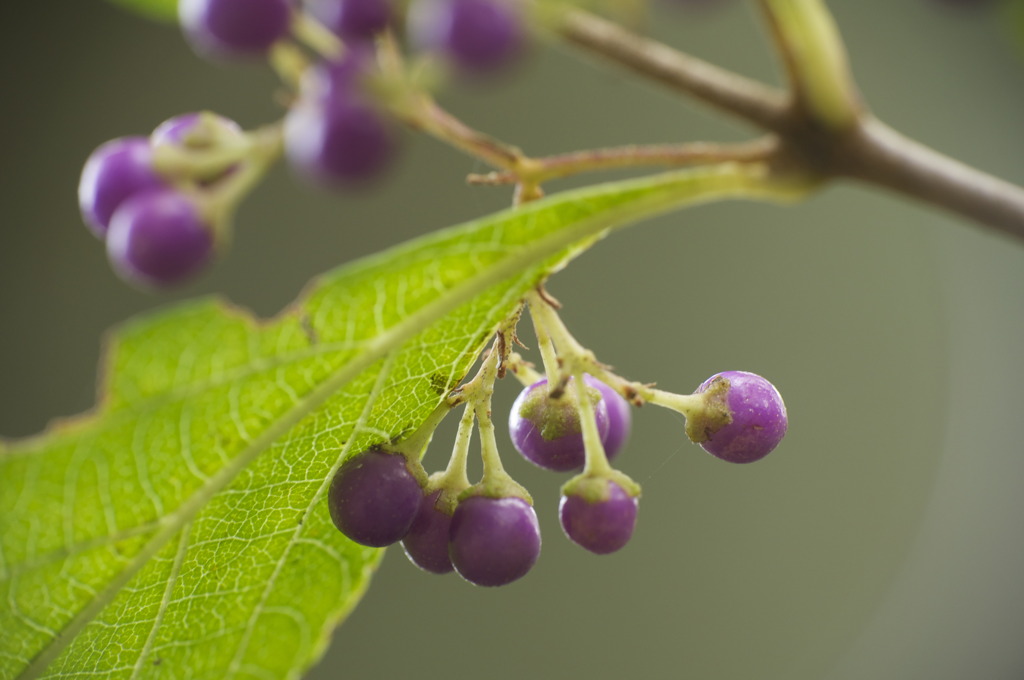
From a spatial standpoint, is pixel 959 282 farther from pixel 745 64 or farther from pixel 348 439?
pixel 348 439

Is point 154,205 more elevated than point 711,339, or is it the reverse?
point 711,339

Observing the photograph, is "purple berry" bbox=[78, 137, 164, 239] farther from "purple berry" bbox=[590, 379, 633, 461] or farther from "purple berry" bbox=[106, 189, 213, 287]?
"purple berry" bbox=[590, 379, 633, 461]

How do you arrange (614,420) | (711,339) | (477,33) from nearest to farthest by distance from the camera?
(477,33) < (614,420) < (711,339)

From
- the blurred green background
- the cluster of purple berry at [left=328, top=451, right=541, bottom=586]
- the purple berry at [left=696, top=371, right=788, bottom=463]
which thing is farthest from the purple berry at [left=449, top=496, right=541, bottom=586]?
the blurred green background

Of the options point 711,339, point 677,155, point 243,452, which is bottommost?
point 243,452

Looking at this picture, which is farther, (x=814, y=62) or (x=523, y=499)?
(x=523, y=499)

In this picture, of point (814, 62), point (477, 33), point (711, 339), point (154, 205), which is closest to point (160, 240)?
point (154, 205)

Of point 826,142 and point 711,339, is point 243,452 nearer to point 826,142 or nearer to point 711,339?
point 826,142

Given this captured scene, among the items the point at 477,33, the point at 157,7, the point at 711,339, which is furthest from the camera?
the point at 711,339
